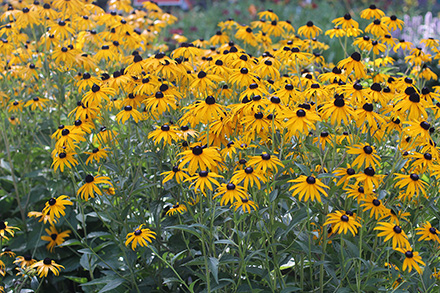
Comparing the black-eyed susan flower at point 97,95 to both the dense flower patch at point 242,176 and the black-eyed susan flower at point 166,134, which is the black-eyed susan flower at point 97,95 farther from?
the black-eyed susan flower at point 166,134

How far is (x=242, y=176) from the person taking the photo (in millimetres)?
2020

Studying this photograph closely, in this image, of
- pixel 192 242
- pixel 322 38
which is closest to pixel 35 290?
pixel 192 242

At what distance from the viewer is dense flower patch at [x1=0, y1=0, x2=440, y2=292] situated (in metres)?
2.08

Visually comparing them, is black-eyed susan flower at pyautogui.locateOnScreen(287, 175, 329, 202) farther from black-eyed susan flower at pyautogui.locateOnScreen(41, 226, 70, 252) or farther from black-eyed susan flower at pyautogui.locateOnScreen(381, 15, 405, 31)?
black-eyed susan flower at pyautogui.locateOnScreen(41, 226, 70, 252)

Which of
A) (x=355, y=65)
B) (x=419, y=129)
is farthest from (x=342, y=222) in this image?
(x=355, y=65)

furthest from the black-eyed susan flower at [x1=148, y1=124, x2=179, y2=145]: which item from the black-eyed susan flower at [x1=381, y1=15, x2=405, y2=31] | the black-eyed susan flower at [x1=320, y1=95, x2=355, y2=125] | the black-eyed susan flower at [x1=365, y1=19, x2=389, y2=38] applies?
the black-eyed susan flower at [x1=381, y1=15, x2=405, y2=31]

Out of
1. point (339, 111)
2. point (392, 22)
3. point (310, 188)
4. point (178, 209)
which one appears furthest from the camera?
point (392, 22)

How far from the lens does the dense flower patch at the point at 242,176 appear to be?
208 centimetres

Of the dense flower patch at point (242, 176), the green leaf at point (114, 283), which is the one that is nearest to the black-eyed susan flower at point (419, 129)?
the dense flower patch at point (242, 176)

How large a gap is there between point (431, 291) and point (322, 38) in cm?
597

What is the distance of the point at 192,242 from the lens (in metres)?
2.66

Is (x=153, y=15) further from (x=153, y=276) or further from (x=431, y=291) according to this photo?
(x=431, y=291)

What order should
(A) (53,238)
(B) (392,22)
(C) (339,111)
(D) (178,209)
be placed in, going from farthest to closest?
(A) (53,238) < (B) (392,22) < (D) (178,209) < (C) (339,111)

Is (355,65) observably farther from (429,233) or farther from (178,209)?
(178,209)
